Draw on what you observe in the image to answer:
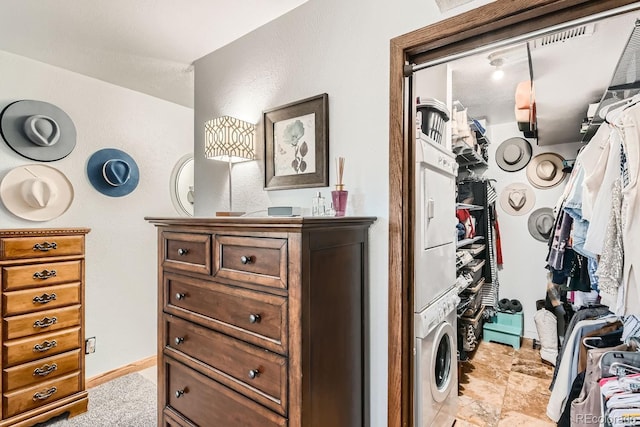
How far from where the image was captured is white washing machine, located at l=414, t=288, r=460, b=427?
4.91 ft

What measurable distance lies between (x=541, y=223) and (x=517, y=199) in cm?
34

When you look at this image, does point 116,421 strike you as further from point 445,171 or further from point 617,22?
point 617,22

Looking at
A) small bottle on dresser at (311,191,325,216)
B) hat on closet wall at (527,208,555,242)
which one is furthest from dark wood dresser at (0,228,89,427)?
hat on closet wall at (527,208,555,242)

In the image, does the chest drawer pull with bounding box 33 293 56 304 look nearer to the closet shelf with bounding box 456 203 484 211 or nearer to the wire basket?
the wire basket

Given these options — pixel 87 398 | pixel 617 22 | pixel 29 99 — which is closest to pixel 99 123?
pixel 29 99

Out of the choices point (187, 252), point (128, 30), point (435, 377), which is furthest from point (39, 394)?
point (435, 377)

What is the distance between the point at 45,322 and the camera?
203 centimetres

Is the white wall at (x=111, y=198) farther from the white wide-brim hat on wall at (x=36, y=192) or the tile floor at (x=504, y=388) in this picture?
the tile floor at (x=504, y=388)

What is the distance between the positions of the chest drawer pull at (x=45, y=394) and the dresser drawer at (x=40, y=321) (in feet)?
1.21

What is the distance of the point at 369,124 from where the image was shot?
4.73 feet

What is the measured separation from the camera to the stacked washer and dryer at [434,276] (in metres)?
1.50

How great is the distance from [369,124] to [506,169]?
9.41ft

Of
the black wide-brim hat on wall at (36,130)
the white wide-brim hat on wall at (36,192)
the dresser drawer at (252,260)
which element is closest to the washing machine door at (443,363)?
the dresser drawer at (252,260)

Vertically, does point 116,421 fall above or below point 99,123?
below
